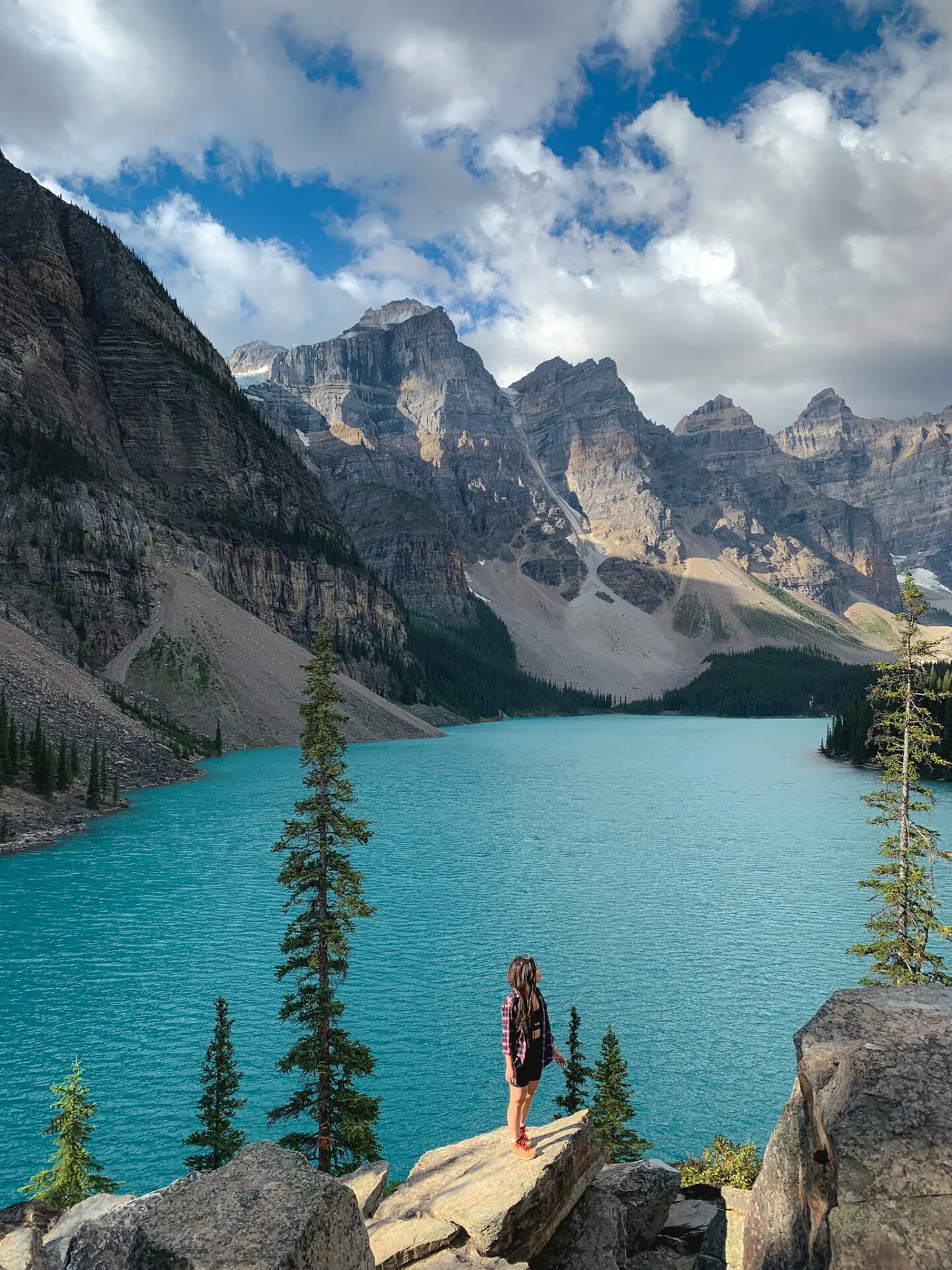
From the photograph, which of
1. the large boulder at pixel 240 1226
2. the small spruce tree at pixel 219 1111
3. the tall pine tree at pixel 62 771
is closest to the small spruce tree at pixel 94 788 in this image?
the tall pine tree at pixel 62 771

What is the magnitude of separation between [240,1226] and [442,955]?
2678 cm

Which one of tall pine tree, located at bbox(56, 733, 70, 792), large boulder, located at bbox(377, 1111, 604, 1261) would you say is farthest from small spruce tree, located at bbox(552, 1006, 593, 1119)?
tall pine tree, located at bbox(56, 733, 70, 792)

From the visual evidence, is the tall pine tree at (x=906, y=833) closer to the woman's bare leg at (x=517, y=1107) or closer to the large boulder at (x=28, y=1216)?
the woman's bare leg at (x=517, y=1107)

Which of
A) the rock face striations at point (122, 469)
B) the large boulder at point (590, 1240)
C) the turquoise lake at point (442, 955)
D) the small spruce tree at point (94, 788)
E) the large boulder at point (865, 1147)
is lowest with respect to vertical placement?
the turquoise lake at point (442, 955)

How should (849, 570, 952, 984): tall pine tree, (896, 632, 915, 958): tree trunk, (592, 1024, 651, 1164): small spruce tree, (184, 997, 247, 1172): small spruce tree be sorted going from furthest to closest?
(896, 632, 915, 958): tree trunk, (849, 570, 952, 984): tall pine tree, (592, 1024, 651, 1164): small spruce tree, (184, 997, 247, 1172): small spruce tree

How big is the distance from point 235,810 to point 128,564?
66.0 m

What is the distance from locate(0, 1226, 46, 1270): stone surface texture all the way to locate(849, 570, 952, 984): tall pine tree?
2022 centimetres

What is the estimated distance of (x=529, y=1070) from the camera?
34.3ft

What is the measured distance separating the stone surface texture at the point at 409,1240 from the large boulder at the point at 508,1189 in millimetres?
210

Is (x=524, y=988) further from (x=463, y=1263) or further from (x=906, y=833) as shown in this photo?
(x=906, y=833)

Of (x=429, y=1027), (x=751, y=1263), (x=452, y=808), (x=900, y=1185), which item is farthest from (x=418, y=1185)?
(x=452, y=808)

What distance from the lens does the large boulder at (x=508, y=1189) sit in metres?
8.40

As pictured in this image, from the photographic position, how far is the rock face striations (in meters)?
108

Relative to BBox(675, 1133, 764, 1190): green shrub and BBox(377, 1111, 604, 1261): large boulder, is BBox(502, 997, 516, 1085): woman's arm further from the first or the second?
BBox(675, 1133, 764, 1190): green shrub
